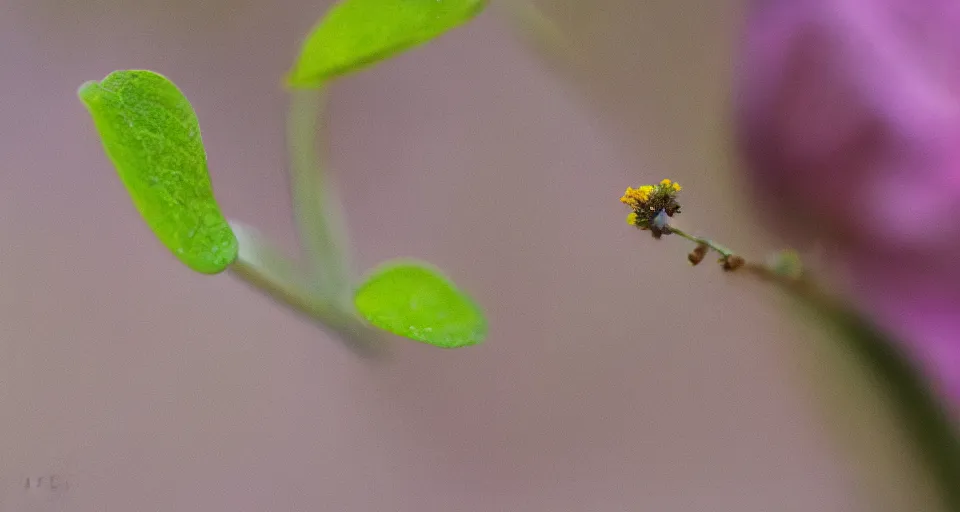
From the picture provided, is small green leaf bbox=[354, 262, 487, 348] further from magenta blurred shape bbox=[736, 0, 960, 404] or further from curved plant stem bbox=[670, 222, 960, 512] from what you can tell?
magenta blurred shape bbox=[736, 0, 960, 404]

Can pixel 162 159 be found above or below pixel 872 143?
below

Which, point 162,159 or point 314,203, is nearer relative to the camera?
point 162,159

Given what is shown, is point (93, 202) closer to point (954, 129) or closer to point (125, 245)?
point (125, 245)

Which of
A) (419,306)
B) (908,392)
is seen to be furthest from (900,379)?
(419,306)

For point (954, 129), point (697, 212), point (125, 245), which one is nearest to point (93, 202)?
point (125, 245)

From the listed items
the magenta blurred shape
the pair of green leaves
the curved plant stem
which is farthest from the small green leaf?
the magenta blurred shape

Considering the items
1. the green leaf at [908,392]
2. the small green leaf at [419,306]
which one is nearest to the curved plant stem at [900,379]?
the green leaf at [908,392]

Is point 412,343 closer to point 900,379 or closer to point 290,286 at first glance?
point 290,286
